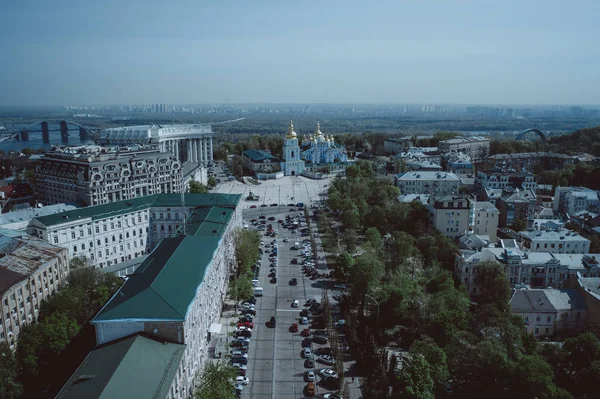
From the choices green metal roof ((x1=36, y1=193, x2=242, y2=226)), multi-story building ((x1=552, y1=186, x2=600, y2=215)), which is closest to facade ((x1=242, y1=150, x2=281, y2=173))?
green metal roof ((x1=36, y1=193, x2=242, y2=226))

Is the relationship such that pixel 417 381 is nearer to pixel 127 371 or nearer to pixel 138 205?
pixel 127 371

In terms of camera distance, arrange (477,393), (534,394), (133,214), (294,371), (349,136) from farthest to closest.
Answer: (349,136) → (133,214) → (294,371) → (477,393) → (534,394)

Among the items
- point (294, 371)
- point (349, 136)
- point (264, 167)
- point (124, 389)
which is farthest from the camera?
point (349, 136)

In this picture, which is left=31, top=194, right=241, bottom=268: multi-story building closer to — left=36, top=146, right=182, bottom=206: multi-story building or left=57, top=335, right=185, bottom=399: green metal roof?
left=36, top=146, right=182, bottom=206: multi-story building

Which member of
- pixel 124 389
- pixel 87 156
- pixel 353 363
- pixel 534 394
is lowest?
pixel 353 363

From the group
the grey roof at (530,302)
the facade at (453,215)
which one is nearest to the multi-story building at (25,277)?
the grey roof at (530,302)

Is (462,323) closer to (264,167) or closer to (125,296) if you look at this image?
(125,296)

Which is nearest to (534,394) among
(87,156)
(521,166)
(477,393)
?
(477,393)
